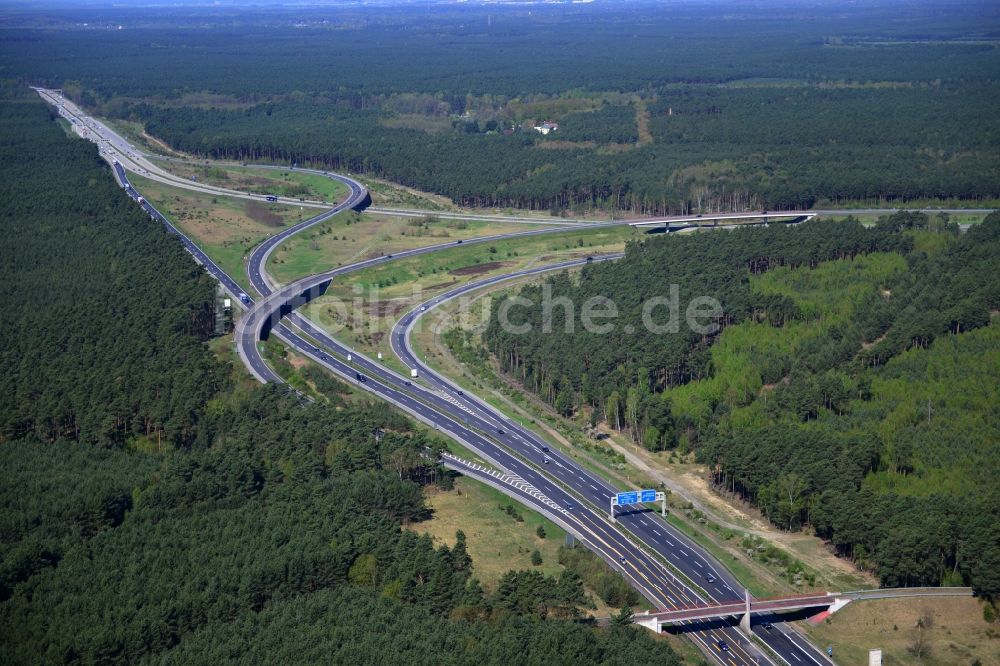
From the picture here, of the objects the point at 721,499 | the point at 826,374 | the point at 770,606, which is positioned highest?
the point at 826,374

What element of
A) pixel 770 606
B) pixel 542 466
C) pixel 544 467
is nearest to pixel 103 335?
pixel 542 466

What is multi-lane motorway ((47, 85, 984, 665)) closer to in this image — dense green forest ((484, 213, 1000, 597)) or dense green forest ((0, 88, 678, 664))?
dense green forest ((0, 88, 678, 664))

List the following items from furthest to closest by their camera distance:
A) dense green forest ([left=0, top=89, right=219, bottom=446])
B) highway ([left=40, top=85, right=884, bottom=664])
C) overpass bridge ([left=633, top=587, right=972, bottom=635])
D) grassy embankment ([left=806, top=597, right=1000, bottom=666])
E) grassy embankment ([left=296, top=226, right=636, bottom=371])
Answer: grassy embankment ([left=296, top=226, right=636, bottom=371])
dense green forest ([left=0, top=89, right=219, bottom=446])
highway ([left=40, top=85, right=884, bottom=664])
overpass bridge ([left=633, top=587, right=972, bottom=635])
grassy embankment ([left=806, top=597, right=1000, bottom=666])

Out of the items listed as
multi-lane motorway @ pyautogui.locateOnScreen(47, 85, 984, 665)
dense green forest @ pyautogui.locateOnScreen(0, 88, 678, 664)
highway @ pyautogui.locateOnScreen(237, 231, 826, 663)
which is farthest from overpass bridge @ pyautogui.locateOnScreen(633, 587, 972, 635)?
dense green forest @ pyautogui.locateOnScreen(0, 88, 678, 664)

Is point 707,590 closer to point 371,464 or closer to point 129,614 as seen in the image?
point 371,464

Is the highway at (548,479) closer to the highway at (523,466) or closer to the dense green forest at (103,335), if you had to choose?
the highway at (523,466)

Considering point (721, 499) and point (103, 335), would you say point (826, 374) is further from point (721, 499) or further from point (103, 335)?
point (103, 335)
